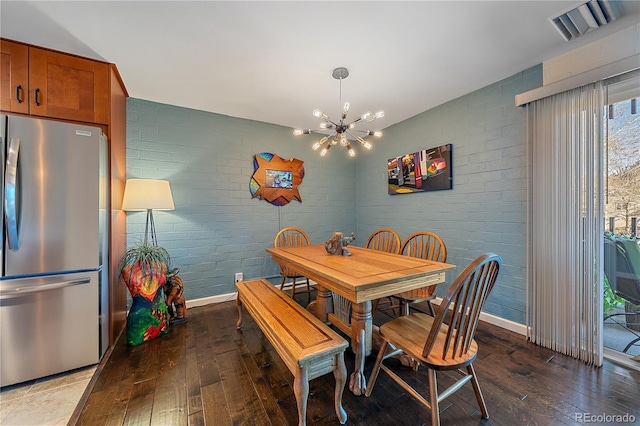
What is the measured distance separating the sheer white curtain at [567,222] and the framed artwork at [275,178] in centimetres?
267

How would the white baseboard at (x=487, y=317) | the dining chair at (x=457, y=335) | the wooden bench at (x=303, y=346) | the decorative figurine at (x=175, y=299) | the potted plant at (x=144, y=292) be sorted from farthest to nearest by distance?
the decorative figurine at (x=175, y=299), the white baseboard at (x=487, y=317), the potted plant at (x=144, y=292), the wooden bench at (x=303, y=346), the dining chair at (x=457, y=335)

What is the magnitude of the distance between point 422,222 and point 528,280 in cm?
123

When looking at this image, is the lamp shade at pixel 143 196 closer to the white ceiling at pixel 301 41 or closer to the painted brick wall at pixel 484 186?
the white ceiling at pixel 301 41

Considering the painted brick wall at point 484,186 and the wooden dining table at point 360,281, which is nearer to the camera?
the wooden dining table at point 360,281

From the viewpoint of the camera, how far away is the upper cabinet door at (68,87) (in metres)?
1.89

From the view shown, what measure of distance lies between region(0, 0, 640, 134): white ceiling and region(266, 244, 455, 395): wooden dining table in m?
1.68

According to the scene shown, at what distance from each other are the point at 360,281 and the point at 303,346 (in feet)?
1.56

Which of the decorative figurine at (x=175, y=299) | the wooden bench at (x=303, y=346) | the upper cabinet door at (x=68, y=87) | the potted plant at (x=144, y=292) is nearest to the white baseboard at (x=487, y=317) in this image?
the decorative figurine at (x=175, y=299)

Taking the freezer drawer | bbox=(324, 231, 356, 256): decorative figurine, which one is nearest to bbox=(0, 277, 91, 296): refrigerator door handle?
the freezer drawer

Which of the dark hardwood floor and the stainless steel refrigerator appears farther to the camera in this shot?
the stainless steel refrigerator

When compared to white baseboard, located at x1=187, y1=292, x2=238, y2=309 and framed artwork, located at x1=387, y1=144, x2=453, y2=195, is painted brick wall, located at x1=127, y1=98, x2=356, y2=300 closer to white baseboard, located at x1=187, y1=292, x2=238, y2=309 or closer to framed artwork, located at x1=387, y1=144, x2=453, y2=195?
white baseboard, located at x1=187, y1=292, x2=238, y2=309

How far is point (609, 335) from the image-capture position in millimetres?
1941

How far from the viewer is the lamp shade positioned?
7.61ft

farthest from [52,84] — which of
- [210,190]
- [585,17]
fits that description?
[585,17]
